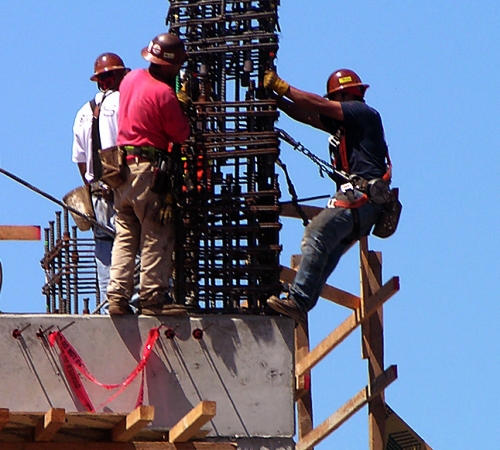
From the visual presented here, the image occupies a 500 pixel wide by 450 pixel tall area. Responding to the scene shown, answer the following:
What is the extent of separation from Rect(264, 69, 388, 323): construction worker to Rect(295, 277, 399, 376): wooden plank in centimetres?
194

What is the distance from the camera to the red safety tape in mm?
16328

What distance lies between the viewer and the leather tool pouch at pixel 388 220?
17.2 metres

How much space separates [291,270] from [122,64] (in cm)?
346

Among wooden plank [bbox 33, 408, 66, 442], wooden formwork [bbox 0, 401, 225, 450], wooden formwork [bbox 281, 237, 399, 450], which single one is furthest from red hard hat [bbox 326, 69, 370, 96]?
wooden plank [bbox 33, 408, 66, 442]

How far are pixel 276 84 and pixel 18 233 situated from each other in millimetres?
3045

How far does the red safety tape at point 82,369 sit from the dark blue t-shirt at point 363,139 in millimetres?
2733

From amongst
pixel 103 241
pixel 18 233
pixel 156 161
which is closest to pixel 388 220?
pixel 156 161

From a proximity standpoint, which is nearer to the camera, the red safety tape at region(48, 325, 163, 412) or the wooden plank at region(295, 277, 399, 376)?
the red safety tape at region(48, 325, 163, 412)

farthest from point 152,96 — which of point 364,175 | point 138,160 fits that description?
point 364,175

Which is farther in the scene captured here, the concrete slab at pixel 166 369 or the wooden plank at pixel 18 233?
the wooden plank at pixel 18 233

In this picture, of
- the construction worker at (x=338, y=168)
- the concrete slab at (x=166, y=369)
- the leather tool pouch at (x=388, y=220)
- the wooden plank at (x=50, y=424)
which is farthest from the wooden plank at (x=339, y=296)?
the wooden plank at (x=50, y=424)

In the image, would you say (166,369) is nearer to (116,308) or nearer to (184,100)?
(116,308)

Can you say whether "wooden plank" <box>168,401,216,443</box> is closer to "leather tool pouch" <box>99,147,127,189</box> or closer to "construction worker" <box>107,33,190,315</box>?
"construction worker" <box>107,33,190,315</box>

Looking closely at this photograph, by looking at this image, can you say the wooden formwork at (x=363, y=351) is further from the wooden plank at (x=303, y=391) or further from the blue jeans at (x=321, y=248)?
the blue jeans at (x=321, y=248)
